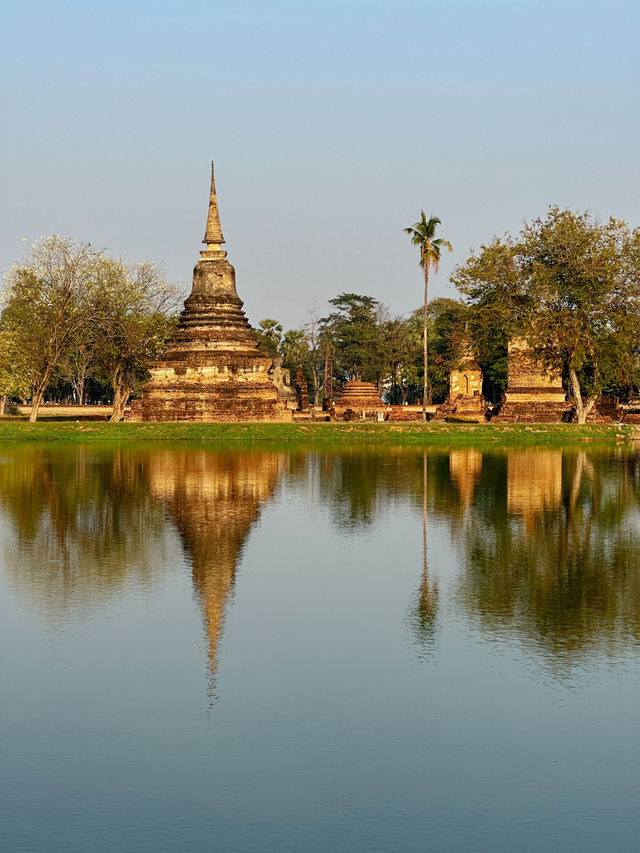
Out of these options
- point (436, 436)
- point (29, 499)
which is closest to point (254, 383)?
point (436, 436)

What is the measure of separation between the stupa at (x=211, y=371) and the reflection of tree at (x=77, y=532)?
26.3m

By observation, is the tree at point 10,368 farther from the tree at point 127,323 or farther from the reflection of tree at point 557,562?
the reflection of tree at point 557,562

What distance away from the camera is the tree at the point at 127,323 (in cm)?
6825

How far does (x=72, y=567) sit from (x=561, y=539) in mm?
7807

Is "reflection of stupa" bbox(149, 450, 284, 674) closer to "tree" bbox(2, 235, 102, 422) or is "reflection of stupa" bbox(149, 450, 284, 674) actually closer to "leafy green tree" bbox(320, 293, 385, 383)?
"tree" bbox(2, 235, 102, 422)

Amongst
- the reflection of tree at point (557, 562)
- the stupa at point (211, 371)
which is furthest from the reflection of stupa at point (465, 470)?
the stupa at point (211, 371)

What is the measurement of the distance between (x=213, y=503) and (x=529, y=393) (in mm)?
41480

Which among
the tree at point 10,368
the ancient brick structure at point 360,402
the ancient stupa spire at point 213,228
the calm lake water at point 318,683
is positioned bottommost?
the calm lake water at point 318,683

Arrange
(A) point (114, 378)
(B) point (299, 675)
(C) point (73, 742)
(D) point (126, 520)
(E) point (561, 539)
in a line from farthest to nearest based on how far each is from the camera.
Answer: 1. (A) point (114, 378)
2. (D) point (126, 520)
3. (E) point (561, 539)
4. (B) point (299, 675)
5. (C) point (73, 742)

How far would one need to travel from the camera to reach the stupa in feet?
195

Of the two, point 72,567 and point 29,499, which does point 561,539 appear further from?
point 29,499

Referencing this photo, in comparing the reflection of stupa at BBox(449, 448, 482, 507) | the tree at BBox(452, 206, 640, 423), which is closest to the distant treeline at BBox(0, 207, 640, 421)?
the tree at BBox(452, 206, 640, 423)

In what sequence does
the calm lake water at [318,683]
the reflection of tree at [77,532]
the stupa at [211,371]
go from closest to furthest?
the calm lake water at [318,683] → the reflection of tree at [77,532] → the stupa at [211,371]

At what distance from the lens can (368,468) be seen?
3425 cm
